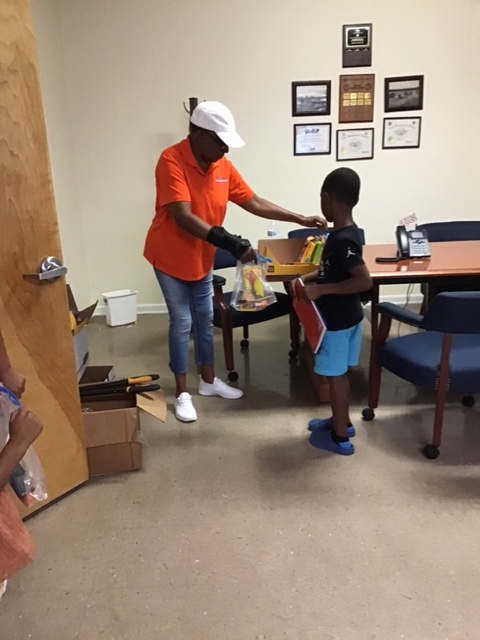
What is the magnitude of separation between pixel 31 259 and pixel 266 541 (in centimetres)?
123

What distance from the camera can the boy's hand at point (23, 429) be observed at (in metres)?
1.19

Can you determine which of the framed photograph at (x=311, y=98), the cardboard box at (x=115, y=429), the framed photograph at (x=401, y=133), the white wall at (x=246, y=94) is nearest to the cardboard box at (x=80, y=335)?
the cardboard box at (x=115, y=429)

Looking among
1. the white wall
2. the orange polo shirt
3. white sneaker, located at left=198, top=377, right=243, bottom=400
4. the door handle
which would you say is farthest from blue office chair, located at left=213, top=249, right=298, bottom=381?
the white wall

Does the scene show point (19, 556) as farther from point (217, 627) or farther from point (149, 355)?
point (149, 355)

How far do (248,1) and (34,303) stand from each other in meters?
3.38

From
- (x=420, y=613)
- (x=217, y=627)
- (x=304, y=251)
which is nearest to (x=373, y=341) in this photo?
(x=304, y=251)

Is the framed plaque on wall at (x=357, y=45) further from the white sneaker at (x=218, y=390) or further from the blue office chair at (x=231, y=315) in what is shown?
the white sneaker at (x=218, y=390)

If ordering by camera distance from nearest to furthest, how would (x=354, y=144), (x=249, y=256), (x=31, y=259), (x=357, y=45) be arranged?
(x=31, y=259)
(x=249, y=256)
(x=357, y=45)
(x=354, y=144)

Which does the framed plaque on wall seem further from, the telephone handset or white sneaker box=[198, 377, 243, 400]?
white sneaker box=[198, 377, 243, 400]

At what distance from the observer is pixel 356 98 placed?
13.8 feet

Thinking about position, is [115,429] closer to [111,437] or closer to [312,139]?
[111,437]

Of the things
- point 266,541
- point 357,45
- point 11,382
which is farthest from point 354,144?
point 11,382

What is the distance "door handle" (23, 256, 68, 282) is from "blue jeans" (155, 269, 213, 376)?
29.3 inches

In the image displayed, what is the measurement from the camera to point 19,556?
1.23 metres
